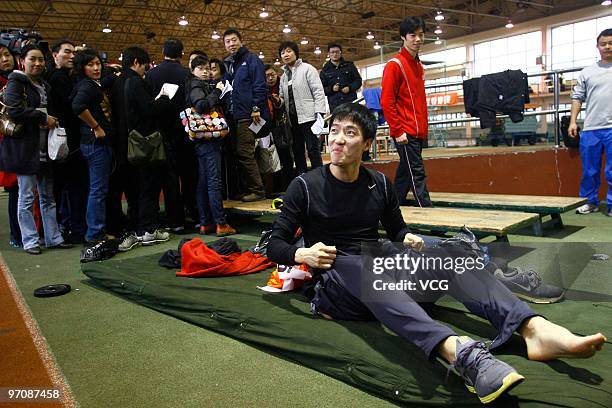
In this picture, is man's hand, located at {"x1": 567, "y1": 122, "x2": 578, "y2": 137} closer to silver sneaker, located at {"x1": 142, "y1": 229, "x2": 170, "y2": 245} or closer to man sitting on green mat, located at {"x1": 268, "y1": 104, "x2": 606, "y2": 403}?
man sitting on green mat, located at {"x1": 268, "y1": 104, "x2": 606, "y2": 403}

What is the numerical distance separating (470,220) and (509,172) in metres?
2.53

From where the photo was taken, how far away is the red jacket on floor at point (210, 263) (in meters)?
3.15

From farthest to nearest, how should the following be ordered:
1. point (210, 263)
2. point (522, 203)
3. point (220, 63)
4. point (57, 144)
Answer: point (220, 63) < point (57, 144) < point (522, 203) < point (210, 263)

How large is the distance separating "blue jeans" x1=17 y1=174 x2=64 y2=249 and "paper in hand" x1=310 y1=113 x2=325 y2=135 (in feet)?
8.28

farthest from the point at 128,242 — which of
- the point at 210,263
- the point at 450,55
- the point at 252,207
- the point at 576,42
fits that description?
the point at 450,55

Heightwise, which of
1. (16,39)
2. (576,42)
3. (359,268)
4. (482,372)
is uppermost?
(576,42)

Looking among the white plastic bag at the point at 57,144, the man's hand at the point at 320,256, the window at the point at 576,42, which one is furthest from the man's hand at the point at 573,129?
the window at the point at 576,42

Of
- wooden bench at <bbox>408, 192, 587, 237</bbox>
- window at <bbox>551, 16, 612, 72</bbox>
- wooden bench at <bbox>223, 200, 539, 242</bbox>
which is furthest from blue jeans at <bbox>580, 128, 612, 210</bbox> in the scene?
window at <bbox>551, 16, 612, 72</bbox>

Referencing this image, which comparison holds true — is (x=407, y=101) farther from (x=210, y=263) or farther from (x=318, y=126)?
(x=210, y=263)

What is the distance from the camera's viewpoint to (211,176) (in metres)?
4.58

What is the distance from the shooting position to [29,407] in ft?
5.76

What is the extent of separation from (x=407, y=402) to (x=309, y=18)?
21696 millimetres

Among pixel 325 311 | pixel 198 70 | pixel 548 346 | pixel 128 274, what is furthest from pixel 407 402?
pixel 198 70

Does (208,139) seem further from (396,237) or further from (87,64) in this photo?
(396,237)
